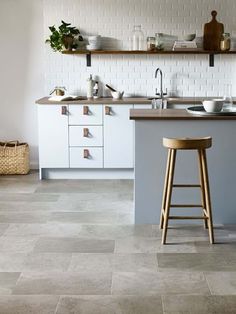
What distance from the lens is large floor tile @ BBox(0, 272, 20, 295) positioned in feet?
10.9

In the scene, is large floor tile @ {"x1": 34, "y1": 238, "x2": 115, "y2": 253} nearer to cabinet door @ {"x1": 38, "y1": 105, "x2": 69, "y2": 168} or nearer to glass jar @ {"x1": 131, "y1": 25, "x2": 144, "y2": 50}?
cabinet door @ {"x1": 38, "y1": 105, "x2": 69, "y2": 168}

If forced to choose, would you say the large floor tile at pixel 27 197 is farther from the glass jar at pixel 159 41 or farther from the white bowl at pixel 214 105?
the glass jar at pixel 159 41

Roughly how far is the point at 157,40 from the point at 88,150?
167 centimetres

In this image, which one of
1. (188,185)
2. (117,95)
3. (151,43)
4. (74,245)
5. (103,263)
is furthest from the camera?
(151,43)

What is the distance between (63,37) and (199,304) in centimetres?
431

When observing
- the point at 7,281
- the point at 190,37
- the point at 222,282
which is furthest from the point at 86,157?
the point at 222,282

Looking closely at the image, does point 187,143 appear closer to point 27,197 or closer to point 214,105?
point 214,105

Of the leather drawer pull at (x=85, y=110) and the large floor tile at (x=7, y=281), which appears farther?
the leather drawer pull at (x=85, y=110)

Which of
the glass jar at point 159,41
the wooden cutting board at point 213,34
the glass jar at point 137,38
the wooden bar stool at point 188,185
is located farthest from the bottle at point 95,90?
the wooden bar stool at point 188,185

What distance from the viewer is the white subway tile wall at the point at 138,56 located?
21.9 feet

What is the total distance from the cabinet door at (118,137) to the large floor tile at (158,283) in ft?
9.48

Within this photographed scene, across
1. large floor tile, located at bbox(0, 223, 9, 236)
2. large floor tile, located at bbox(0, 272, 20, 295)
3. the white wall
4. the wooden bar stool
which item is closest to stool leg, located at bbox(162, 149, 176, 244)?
the wooden bar stool

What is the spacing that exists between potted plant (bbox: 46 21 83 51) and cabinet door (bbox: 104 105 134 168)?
103 centimetres

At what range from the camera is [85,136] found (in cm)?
632
